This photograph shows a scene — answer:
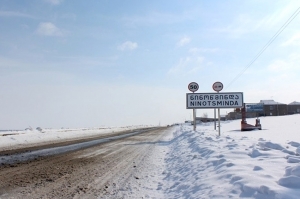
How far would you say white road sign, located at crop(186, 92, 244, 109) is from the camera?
65.8ft

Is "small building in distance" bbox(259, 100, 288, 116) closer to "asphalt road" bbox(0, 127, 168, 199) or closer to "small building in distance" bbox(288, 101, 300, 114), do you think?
"small building in distance" bbox(288, 101, 300, 114)

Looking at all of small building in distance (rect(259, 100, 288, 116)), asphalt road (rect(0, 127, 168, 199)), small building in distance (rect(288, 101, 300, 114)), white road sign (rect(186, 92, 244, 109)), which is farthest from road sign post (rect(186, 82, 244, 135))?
small building in distance (rect(288, 101, 300, 114))

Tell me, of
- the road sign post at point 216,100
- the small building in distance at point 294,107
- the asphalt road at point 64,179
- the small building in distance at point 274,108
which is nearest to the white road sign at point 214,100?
the road sign post at point 216,100

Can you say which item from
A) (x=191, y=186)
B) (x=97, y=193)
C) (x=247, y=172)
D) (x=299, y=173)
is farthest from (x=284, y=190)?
(x=97, y=193)

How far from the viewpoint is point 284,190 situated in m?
4.11

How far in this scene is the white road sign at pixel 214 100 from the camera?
20.1m

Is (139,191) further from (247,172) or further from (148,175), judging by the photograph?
(247,172)

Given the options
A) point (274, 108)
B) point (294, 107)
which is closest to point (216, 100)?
point (274, 108)

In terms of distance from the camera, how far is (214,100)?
20797mm

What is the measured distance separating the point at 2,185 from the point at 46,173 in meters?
1.74

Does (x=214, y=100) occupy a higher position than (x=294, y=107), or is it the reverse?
(x=294, y=107)

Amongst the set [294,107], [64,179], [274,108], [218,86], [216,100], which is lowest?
[64,179]

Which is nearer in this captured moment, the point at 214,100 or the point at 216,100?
the point at 216,100

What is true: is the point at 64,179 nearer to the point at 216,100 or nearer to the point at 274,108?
the point at 216,100
